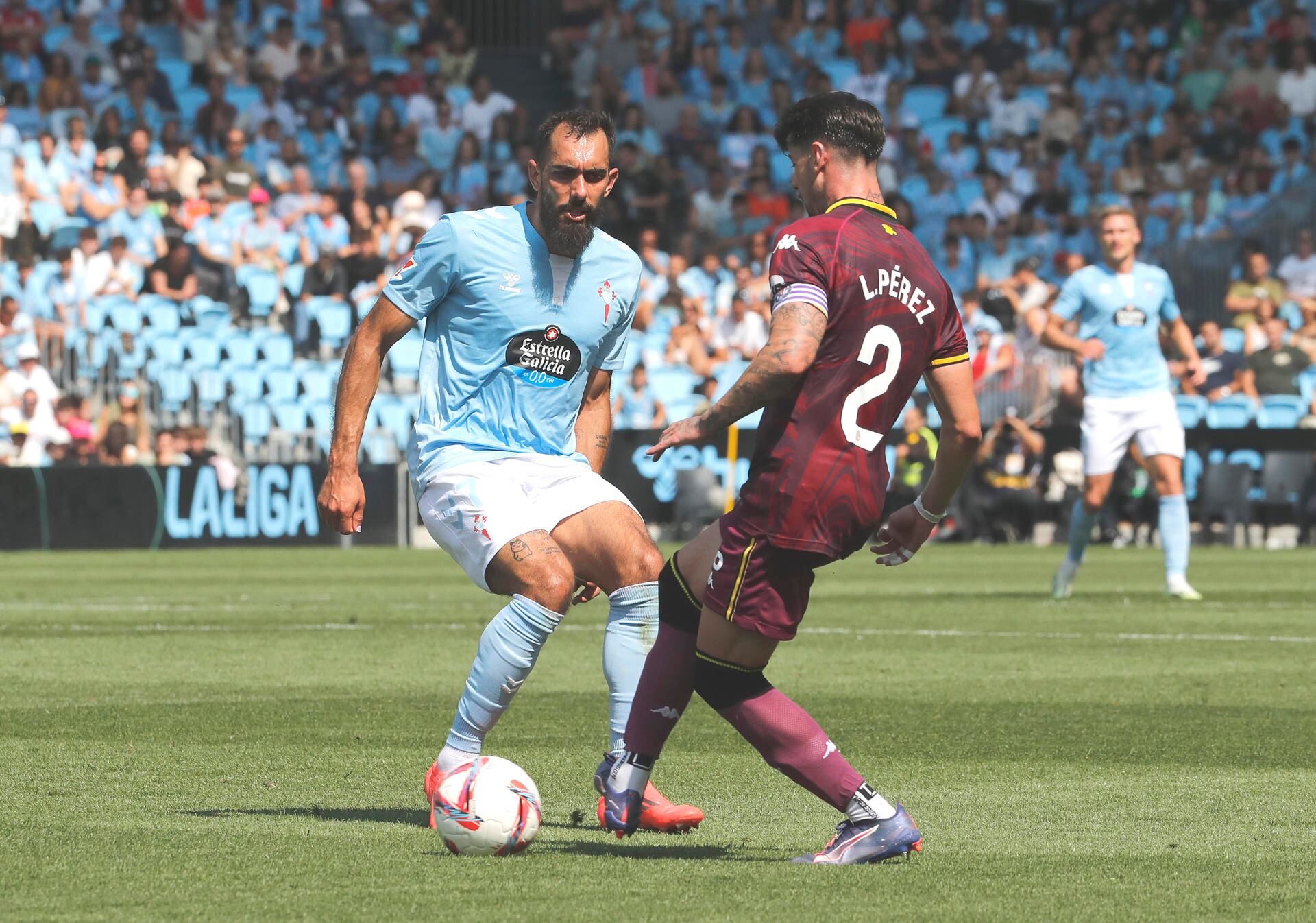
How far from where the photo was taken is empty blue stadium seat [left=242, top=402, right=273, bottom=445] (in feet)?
77.6

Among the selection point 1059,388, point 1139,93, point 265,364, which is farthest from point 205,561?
point 1139,93

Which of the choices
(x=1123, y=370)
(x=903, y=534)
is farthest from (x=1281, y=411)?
(x=903, y=534)

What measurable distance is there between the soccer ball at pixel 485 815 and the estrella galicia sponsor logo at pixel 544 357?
138 cm

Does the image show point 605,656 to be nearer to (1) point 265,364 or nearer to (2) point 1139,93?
(1) point 265,364

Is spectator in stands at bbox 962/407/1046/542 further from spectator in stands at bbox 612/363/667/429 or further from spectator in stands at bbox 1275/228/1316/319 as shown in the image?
spectator in stands at bbox 1275/228/1316/319

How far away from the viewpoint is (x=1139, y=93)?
102ft

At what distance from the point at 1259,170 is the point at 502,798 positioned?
2564cm

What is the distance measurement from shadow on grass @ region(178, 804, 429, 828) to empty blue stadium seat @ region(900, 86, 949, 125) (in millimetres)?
25587

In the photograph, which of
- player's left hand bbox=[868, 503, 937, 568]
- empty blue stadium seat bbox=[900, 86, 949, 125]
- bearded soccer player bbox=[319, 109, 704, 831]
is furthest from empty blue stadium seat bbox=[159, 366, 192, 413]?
player's left hand bbox=[868, 503, 937, 568]

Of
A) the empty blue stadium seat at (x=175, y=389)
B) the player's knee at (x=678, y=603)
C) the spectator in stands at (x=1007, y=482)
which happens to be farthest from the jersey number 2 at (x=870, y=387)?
the empty blue stadium seat at (x=175, y=389)

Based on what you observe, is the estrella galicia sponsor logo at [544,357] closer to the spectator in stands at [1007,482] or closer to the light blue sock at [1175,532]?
the light blue sock at [1175,532]

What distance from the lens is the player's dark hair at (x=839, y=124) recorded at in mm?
5395

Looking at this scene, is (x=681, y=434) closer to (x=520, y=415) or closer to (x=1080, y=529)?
(x=520, y=415)

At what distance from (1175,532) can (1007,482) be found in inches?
359
